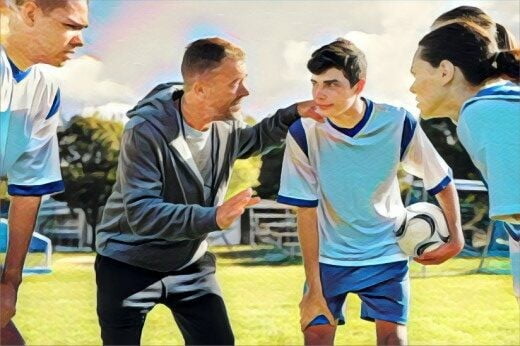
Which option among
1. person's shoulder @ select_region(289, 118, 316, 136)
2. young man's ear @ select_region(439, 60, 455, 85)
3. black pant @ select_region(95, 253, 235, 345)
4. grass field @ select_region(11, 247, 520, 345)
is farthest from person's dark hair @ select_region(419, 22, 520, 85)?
black pant @ select_region(95, 253, 235, 345)

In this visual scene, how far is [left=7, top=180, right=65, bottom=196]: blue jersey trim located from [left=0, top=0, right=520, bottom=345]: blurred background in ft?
0.10

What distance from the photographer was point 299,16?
2838mm

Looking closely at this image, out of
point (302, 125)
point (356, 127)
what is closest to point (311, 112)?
point (302, 125)

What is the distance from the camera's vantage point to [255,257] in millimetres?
2832

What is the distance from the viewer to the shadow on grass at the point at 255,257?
2.82 m

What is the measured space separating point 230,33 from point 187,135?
1.25 ft

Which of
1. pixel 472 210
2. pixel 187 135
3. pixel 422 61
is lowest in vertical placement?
pixel 472 210

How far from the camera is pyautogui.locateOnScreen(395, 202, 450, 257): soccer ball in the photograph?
2.81m

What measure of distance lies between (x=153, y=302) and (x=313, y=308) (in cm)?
55

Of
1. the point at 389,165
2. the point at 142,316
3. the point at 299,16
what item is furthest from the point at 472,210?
the point at 142,316

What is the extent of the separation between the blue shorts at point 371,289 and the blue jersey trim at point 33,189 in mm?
955

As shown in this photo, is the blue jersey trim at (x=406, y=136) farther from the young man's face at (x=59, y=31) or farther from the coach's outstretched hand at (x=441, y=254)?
the young man's face at (x=59, y=31)

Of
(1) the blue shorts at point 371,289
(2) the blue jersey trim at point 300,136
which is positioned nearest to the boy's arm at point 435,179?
(1) the blue shorts at point 371,289

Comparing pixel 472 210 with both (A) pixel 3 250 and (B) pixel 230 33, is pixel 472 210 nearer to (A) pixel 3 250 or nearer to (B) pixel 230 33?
(B) pixel 230 33
